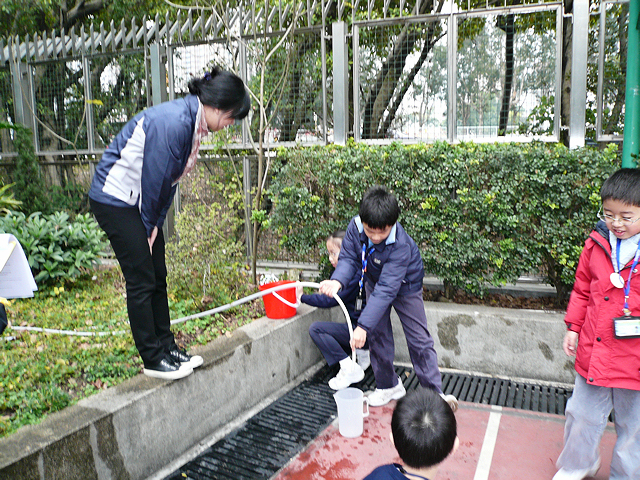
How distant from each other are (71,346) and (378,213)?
7.98ft

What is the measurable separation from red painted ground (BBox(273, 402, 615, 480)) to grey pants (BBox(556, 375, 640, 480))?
0.27 metres

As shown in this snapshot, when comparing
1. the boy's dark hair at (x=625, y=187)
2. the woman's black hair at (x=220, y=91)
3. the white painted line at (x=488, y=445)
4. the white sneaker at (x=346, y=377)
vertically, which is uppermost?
the woman's black hair at (x=220, y=91)

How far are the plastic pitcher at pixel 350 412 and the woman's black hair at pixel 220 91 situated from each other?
1.98 meters

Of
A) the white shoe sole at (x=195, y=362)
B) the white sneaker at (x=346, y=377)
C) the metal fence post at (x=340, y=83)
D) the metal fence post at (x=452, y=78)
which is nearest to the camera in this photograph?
the white shoe sole at (x=195, y=362)

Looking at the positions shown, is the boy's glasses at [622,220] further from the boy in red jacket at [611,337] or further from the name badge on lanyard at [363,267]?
the name badge on lanyard at [363,267]

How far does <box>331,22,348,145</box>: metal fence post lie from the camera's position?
6.27 m

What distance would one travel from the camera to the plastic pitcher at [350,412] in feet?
11.2

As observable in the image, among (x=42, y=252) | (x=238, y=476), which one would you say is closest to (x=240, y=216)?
(x=42, y=252)

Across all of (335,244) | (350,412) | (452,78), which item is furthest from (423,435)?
(452,78)

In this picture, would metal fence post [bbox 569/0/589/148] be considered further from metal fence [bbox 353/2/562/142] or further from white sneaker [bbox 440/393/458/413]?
white sneaker [bbox 440/393/458/413]

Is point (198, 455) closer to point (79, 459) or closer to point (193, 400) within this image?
point (193, 400)

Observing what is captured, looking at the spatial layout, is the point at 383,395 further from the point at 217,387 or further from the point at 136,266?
the point at 136,266

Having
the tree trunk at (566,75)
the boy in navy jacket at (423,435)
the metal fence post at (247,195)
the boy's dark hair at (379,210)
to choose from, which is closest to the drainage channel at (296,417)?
the boy in navy jacket at (423,435)

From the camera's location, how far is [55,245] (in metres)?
5.37
